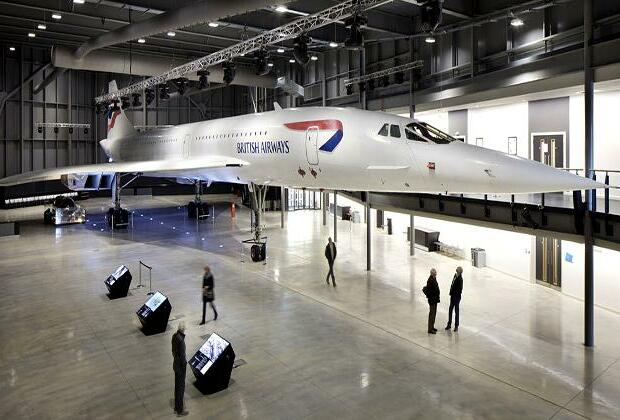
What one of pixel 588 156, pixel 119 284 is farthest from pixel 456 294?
pixel 119 284

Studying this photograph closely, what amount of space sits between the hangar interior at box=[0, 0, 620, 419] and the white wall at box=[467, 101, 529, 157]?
0.26 ft

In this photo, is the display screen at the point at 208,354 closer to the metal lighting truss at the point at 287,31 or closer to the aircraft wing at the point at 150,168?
the metal lighting truss at the point at 287,31

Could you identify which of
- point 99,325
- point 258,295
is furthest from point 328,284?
point 99,325

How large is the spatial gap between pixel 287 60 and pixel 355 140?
18.5 metres

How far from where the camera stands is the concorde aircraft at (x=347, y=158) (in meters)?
9.33

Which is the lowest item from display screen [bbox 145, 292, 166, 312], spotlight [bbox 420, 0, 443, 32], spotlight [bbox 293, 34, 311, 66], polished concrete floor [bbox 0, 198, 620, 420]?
polished concrete floor [bbox 0, 198, 620, 420]

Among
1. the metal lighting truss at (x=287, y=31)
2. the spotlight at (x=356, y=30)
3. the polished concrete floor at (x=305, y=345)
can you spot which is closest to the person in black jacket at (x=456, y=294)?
the polished concrete floor at (x=305, y=345)

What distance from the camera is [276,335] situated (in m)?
9.76

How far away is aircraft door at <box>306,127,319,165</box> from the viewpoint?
12820mm

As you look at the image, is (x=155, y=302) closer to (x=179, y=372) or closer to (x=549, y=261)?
(x=179, y=372)

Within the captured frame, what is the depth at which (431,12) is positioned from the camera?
375 inches

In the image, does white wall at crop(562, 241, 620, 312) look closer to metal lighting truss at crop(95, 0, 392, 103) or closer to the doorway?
the doorway

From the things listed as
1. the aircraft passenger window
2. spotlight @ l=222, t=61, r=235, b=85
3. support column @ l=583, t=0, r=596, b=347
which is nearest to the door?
support column @ l=583, t=0, r=596, b=347

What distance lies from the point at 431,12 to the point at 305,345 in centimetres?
739
